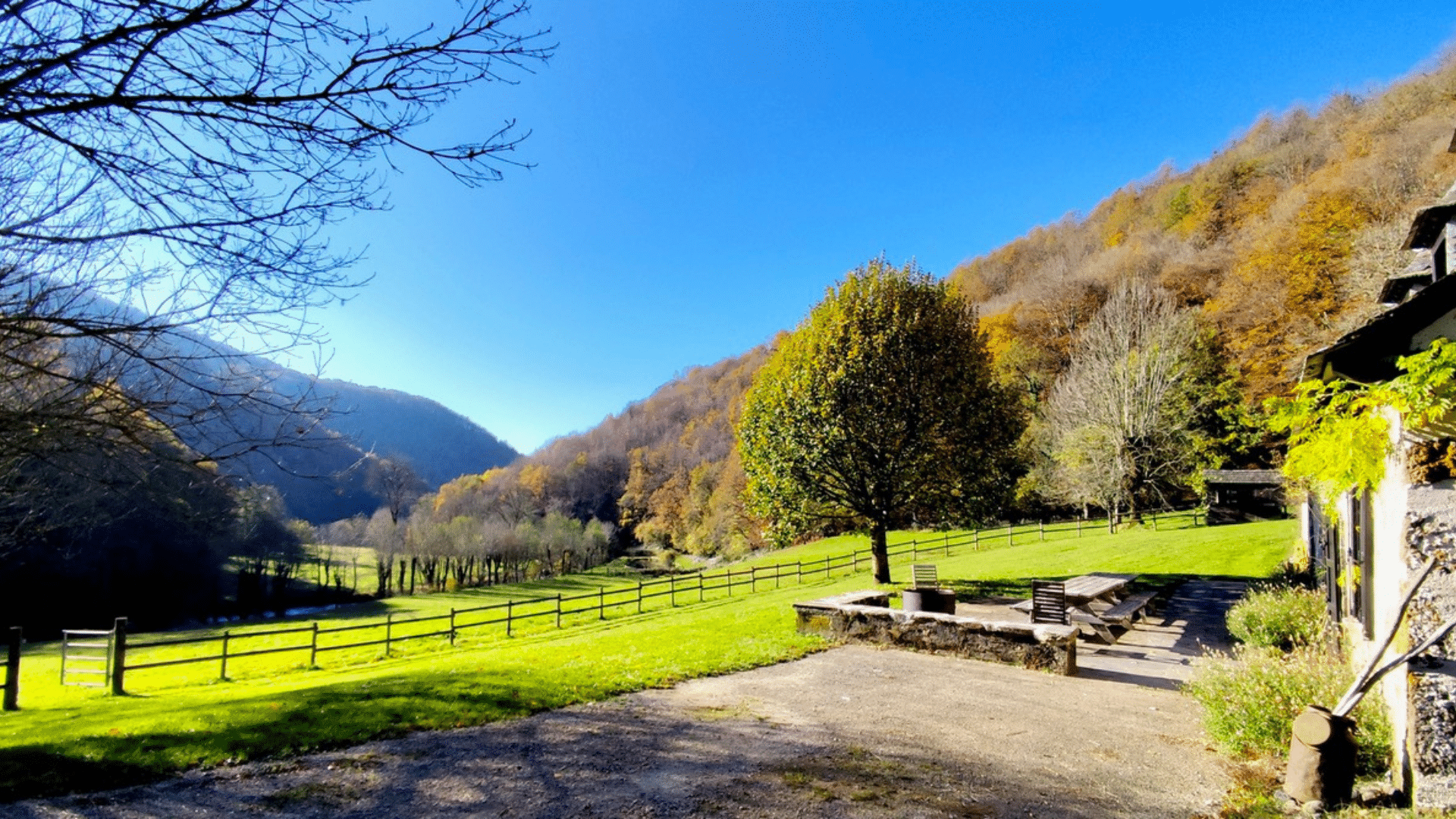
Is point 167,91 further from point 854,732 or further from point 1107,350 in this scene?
point 1107,350

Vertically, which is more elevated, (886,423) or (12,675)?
(886,423)

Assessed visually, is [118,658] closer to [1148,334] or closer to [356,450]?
[356,450]

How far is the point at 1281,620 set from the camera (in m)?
10.1

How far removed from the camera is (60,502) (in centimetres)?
810

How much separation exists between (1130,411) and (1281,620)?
23.2m

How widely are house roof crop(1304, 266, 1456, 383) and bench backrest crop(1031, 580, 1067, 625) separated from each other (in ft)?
25.2

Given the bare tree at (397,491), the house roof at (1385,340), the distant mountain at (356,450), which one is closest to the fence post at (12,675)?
the distant mountain at (356,450)

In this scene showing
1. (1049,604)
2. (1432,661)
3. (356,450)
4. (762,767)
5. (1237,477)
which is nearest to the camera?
(1432,661)

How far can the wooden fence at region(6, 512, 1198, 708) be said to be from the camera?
16984mm

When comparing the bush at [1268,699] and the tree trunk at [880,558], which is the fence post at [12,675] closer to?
the tree trunk at [880,558]

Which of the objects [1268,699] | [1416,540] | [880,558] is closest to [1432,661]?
[1416,540]

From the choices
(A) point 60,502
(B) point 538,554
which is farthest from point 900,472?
(B) point 538,554

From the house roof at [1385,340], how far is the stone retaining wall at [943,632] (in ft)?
20.3

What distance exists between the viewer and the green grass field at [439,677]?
21.7 ft
